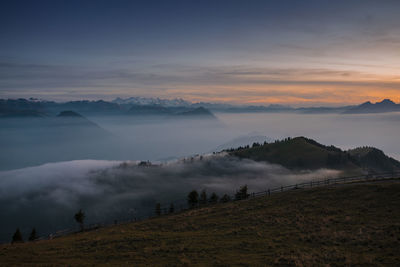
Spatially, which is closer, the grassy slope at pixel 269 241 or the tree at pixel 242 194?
the grassy slope at pixel 269 241

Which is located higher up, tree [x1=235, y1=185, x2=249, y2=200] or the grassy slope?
the grassy slope

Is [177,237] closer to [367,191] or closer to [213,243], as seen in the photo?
[213,243]

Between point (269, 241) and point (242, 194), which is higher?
point (269, 241)

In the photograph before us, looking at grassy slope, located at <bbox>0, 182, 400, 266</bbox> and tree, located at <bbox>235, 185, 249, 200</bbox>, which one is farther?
tree, located at <bbox>235, 185, 249, 200</bbox>

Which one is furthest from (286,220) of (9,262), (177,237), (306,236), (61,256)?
(9,262)

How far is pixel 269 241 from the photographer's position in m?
26.1

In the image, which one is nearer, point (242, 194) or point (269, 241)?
point (269, 241)

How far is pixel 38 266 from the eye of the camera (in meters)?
23.4

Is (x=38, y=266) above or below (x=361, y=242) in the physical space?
below

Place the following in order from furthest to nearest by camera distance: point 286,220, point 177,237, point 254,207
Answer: point 254,207 < point 286,220 < point 177,237

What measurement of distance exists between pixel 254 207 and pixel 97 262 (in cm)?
2766

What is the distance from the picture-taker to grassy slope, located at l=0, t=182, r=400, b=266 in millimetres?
21750

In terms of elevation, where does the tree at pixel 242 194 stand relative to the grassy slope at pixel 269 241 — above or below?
below

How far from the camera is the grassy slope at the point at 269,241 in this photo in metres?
21.8
